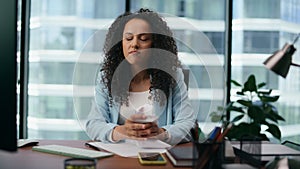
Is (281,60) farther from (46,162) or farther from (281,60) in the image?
(46,162)

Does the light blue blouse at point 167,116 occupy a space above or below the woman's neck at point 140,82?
below

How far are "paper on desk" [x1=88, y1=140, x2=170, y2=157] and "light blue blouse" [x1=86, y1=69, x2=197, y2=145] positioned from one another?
0.24 feet

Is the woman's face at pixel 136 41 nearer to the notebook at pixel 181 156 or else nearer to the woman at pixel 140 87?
the woman at pixel 140 87

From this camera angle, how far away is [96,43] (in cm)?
180

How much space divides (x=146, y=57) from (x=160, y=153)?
417mm

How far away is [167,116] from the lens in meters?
1.68

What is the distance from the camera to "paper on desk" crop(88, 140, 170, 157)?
4.42 feet

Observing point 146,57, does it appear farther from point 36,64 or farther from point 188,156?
point 36,64

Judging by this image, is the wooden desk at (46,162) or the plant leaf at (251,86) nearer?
the wooden desk at (46,162)

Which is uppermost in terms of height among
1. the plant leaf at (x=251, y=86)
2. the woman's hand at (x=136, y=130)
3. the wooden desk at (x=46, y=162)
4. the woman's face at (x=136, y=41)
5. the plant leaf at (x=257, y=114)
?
the woman's face at (x=136, y=41)

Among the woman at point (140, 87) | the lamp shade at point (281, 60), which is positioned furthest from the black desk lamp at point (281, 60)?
the woman at point (140, 87)

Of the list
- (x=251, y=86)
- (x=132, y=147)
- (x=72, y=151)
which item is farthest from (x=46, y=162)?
(x=251, y=86)

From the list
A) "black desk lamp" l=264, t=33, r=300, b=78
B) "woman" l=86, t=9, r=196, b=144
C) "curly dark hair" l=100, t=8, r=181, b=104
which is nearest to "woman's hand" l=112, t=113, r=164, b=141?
"woman" l=86, t=9, r=196, b=144

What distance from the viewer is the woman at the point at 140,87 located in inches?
60.4
